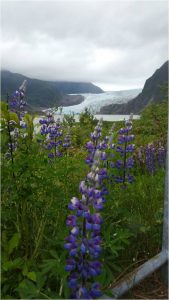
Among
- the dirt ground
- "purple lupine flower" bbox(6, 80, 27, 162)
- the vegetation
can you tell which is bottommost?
the dirt ground

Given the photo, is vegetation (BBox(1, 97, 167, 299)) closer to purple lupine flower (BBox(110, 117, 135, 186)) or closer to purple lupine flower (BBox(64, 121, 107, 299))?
purple lupine flower (BBox(64, 121, 107, 299))

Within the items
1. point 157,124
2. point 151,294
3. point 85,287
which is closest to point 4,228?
point 85,287

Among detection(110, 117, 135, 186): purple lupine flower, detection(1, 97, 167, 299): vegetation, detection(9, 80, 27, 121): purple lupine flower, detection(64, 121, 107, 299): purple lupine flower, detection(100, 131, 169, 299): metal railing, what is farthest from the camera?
detection(110, 117, 135, 186): purple lupine flower

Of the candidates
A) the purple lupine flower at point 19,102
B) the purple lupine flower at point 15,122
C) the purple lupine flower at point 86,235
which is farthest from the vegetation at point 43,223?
the purple lupine flower at point 19,102

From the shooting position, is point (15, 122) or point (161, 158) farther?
point (161, 158)

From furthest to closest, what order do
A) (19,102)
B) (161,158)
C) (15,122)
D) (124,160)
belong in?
1. (161,158)
2. (124,160)
3. (19,102)
4. (15,122)

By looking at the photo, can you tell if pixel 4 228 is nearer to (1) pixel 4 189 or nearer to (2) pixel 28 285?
(1) pixel 4 189

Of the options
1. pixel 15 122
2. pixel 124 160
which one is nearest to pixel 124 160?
pixel 124 160

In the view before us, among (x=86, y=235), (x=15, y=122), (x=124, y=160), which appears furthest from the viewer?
(x=124, y=160)

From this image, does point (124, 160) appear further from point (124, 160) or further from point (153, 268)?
point (153, 268)

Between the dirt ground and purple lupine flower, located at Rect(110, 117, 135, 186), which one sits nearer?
the dirt ground

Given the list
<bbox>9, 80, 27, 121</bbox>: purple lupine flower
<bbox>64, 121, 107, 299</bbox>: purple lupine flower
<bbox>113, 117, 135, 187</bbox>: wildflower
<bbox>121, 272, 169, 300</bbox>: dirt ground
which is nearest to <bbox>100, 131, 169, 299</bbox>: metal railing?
<bbox>121, 272, 169, 300</bbox>: dirt ground

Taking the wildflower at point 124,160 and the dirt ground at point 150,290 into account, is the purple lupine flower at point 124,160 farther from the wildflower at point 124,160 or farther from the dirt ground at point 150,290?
the dirt ground at point 150,290
